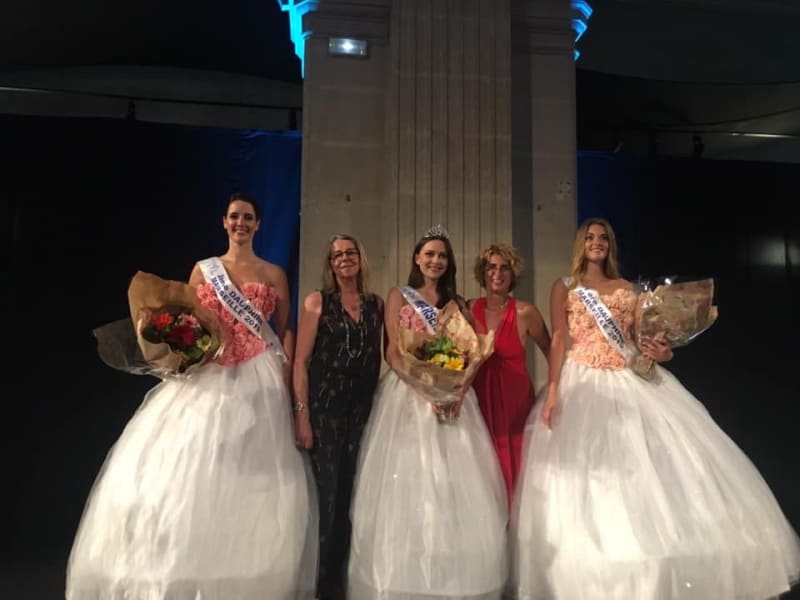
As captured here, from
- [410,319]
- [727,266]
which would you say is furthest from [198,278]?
[727,266]

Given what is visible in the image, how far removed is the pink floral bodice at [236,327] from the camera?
2328 mm

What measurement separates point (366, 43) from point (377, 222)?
99cm

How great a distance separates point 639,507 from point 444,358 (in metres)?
0.77

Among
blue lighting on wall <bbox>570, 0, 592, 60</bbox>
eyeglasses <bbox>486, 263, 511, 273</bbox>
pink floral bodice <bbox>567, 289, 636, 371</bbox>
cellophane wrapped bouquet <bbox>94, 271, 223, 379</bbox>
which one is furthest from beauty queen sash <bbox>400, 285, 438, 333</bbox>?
blue lighting on wall <bbox>570, 0, 592, 60</bbox>

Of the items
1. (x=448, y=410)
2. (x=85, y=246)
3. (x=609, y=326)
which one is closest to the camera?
(x=448, y=410)

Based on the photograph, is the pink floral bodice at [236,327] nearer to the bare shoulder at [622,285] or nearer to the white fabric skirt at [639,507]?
the white fabric skirt at [639,507]

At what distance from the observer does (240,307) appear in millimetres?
2352

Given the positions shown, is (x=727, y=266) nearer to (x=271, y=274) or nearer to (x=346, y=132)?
(x=346, y=132)

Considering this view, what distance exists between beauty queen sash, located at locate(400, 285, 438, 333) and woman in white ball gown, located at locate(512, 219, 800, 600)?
1.73 feet

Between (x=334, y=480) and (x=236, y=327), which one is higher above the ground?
(x=236, y=327)

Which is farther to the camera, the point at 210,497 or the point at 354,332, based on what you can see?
the point at 354,332

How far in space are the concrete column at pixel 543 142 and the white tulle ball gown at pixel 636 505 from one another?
1.13 metres

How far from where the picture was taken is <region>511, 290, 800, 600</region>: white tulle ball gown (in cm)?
201

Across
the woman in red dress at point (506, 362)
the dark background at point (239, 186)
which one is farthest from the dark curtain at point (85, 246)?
the woman in red dress at point (506, 362)
